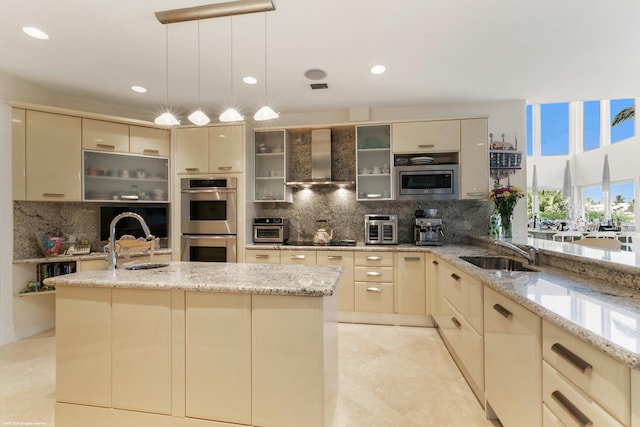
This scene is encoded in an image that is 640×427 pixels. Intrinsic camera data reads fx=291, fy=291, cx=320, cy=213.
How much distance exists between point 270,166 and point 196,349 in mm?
2673

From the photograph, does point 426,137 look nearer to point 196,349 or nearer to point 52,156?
point 196,349

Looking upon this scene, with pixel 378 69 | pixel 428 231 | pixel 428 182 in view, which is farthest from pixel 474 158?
pixel 378 69

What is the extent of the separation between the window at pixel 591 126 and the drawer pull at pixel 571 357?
386 inches

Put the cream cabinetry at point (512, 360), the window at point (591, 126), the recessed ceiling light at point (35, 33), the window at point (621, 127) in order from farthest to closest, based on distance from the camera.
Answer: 1. the window at point (591, 126)
2. the window at point (621, 127)
3. the recessed ceiling light at point (35, 33)
4. the cream cabinetry at point (512, 360)

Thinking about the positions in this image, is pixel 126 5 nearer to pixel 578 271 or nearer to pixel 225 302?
pixel 225 302

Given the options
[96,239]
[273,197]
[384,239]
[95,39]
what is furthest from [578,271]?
[96,239]

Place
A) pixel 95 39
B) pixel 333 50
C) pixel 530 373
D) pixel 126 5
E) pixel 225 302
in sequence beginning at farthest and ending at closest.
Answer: pixel 333 50
pixel 95 39
pixel 126 5
pixel 225 302
pixel 530 373

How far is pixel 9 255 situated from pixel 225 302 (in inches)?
113

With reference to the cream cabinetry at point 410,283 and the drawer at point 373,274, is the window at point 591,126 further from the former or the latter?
the drawer at point 373,274

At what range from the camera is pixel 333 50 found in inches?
97.3

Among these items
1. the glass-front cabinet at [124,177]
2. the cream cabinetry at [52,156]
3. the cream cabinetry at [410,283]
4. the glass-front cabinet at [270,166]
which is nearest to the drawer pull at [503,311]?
the cream cabinetry at [410,283]

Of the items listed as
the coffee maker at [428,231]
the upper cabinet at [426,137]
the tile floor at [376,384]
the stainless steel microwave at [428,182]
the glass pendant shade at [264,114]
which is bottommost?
the tile floor at [376,384]

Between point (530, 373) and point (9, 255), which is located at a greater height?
point (9, 255)

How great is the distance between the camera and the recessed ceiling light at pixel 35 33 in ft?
7.16
